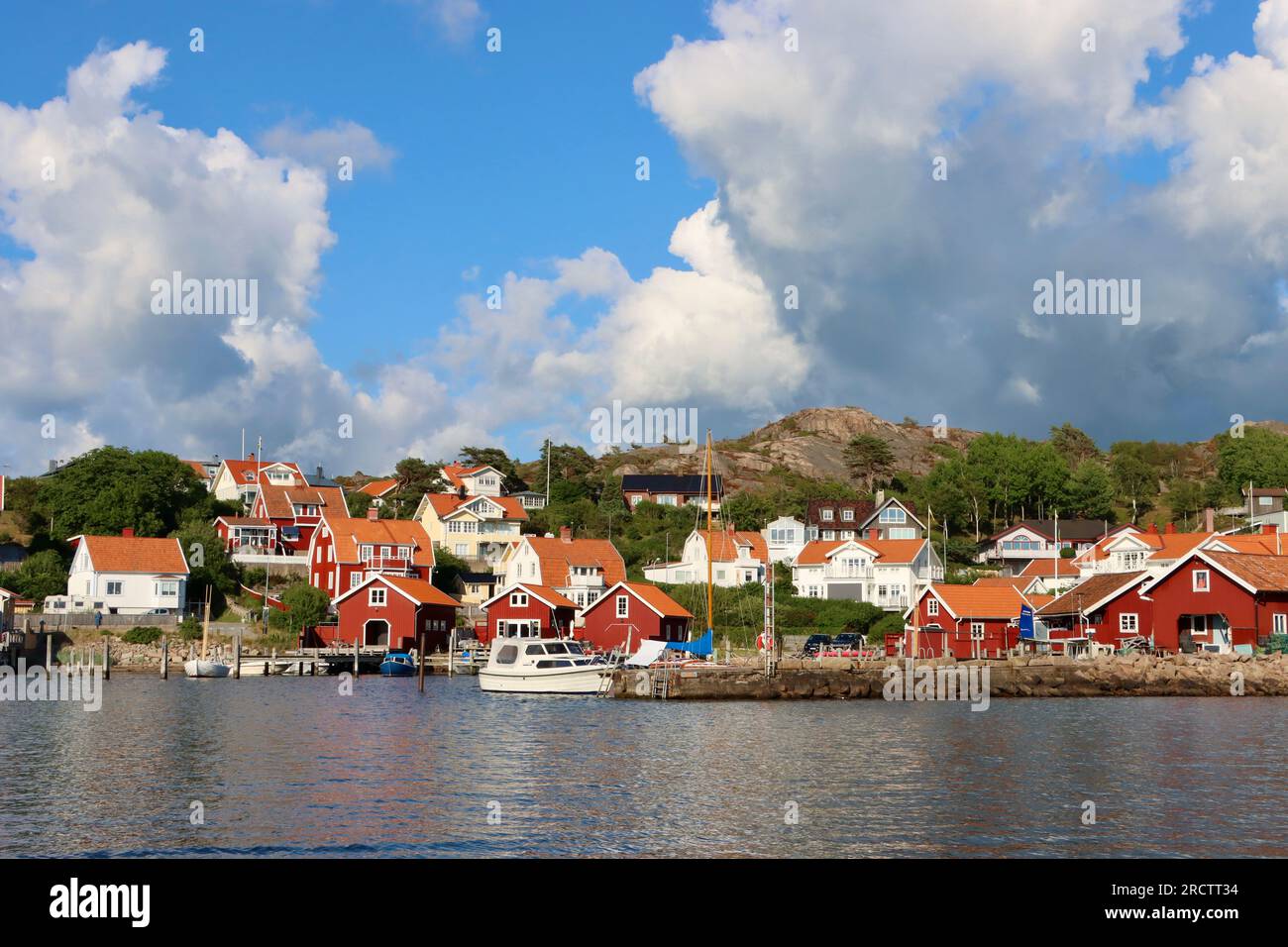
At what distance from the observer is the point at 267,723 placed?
46.0m

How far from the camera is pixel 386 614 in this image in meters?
87.9

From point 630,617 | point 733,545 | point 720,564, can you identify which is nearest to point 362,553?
point 630,617

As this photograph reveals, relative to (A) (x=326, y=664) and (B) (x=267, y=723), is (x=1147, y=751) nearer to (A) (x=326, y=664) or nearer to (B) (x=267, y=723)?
(B) (x=267, y=723)

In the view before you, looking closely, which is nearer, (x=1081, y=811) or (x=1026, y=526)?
Result: (x=1081, y=811)

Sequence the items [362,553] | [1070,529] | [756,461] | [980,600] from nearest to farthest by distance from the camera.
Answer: [980,600] → [362,553] → [1070,529] → [756,461]

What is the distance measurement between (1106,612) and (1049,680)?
39.9 ft

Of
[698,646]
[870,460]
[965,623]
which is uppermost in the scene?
[870,460]

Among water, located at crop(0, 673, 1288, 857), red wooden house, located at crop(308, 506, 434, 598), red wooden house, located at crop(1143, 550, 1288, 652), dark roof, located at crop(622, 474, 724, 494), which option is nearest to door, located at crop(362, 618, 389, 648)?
red wooden house, located at crop(308, 506, 434, 598)

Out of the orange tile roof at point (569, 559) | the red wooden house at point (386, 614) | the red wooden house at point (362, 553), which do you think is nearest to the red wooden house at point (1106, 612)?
the orange tile roof at point (569, 559)

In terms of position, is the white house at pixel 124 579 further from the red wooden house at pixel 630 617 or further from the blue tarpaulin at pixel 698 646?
the blue tarpaulin at pixel 698 646

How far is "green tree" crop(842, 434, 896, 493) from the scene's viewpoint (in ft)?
483

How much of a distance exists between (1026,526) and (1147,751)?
84.1 meters

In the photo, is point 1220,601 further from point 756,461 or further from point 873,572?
point 756,461

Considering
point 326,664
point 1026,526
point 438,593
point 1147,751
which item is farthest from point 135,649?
point 1026,526
